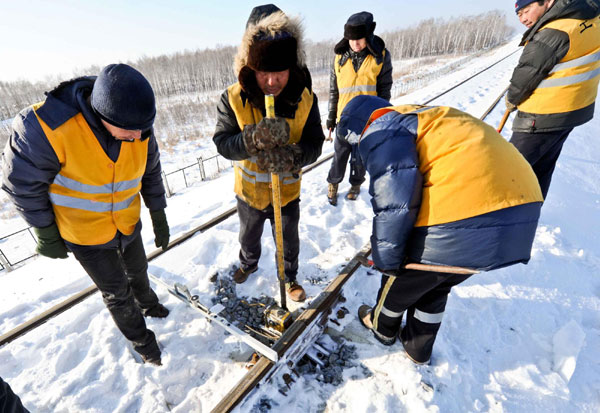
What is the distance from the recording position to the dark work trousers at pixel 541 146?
306cm

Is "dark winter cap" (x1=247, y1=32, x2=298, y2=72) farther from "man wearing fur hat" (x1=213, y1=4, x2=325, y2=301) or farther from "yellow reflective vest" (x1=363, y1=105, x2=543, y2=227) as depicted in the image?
"yellow reflective vest" (x1=363, y1=105, x2=543, y2=227)

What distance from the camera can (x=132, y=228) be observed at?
7.06ft

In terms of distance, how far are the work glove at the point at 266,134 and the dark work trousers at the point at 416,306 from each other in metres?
1.29

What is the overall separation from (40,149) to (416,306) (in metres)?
2.66

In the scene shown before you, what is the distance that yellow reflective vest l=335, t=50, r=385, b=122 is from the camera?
3.53m

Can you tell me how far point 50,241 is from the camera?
5.91ft

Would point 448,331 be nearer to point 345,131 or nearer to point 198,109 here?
point 345,131

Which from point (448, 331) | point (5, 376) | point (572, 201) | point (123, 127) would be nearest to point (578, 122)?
point (572, 201)

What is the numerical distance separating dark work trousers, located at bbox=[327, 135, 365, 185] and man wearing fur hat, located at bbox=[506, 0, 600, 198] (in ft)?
6.25

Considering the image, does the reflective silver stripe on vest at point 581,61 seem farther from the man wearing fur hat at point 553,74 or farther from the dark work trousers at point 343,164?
the dark work trousers at point 343,164

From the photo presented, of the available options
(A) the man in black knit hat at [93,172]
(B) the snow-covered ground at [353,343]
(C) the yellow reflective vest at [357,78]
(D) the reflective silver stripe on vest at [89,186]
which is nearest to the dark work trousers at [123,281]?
(A) the man in black knit hat at [93,172]

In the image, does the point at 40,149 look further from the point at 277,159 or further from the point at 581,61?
the point at 581,61

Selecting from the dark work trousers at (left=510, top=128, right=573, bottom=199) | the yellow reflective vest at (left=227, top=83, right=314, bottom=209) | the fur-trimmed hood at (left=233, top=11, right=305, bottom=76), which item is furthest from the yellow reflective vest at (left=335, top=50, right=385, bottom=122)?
the dark work trousers at (left=510, top=128, right=573, bottom=199)

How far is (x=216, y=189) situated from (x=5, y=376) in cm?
386
